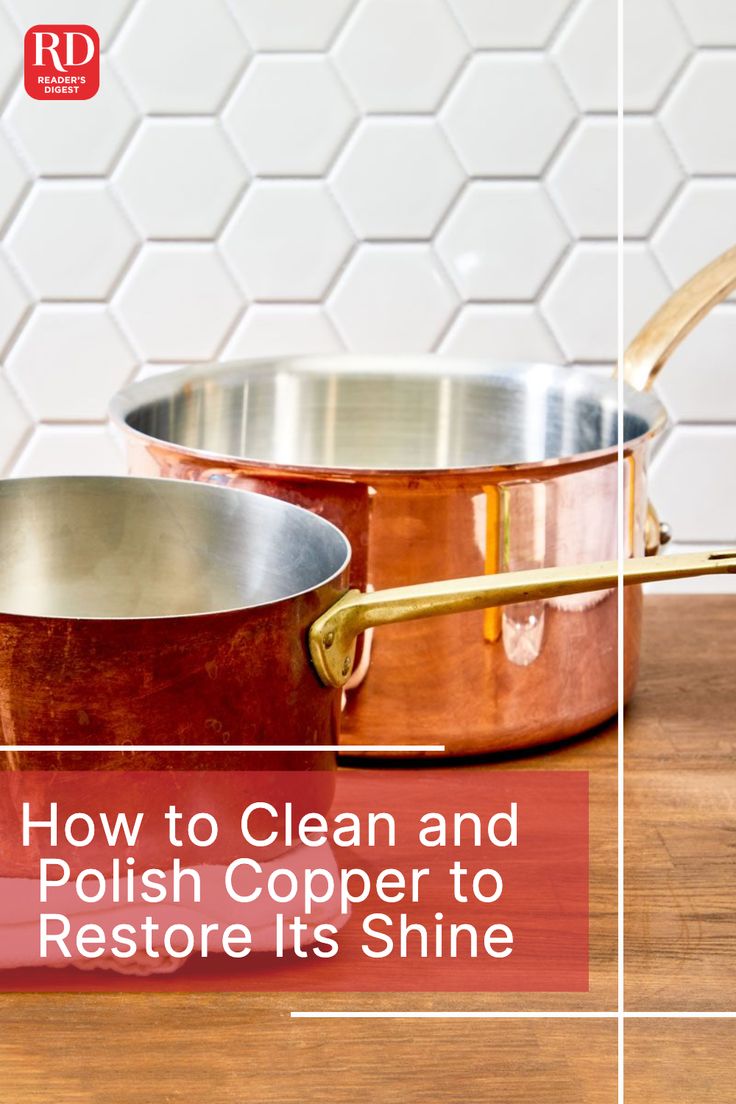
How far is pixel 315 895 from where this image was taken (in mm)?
494

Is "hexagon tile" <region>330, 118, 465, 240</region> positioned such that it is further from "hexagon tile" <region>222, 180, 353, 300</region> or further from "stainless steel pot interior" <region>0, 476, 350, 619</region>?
"stainless steel pot interior" <region>0, 476, 350, 619</region>

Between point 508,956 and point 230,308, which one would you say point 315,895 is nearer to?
point 508,956

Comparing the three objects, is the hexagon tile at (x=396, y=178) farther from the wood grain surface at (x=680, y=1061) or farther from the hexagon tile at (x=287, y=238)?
the wood grain surface at (x=680, y=1061)

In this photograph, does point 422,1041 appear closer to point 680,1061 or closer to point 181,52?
point 680,1061

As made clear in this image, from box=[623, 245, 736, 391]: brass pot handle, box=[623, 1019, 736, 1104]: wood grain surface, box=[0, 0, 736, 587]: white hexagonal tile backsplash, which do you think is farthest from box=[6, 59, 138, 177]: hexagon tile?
box=[623, 1019, 736, 1104]: wood grain surface

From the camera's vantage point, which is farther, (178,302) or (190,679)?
(178,302)

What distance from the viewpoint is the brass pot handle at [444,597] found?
1.51 ft

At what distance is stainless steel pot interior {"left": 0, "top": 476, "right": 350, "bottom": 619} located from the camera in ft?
1.85

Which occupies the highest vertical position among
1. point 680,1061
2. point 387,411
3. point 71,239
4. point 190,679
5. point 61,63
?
point 61,63

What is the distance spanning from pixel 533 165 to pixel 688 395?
0.61 feet

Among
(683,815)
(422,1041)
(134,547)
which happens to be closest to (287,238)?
(134,547)

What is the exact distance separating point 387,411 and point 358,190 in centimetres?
19

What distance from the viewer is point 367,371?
809 mm

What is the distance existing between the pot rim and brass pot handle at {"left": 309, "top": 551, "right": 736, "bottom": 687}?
0.33 feet
